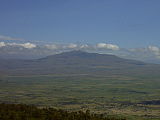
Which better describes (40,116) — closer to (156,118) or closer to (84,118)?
(84,118)

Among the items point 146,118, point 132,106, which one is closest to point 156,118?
point 146,118

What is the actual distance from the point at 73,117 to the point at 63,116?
210cm

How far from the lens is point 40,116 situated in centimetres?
6222

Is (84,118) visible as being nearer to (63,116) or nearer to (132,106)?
(63,116)

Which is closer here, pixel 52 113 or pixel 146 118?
pixel 52 113

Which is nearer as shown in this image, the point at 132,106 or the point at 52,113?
the point at 52,113

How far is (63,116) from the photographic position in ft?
A: 207

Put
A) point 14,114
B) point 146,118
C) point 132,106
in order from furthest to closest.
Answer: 1. point 132,106
2. point 146,118
3. point 14,114

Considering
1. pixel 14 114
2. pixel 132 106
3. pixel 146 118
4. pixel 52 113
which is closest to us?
pixel 14 114

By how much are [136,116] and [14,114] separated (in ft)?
320

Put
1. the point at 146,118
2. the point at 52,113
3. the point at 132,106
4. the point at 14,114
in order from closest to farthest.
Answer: the point at 14,114 → the point at 52,113 → the point at 146,118 → the point at 132,106

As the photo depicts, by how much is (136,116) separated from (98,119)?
89887 mm

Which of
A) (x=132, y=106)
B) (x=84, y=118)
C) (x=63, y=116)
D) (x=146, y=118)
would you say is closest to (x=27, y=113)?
(x=63, y=116)

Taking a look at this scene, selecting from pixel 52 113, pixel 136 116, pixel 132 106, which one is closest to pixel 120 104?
pixel 132 106
